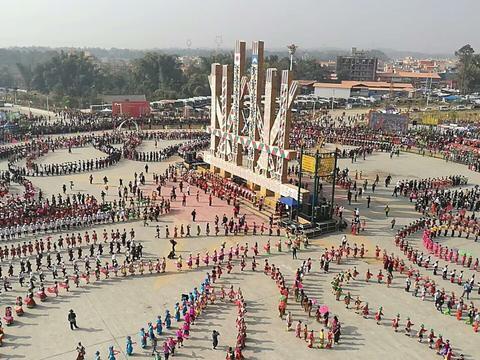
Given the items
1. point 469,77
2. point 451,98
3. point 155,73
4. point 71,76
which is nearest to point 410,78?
point 469,77

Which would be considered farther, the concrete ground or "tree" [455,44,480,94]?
A: "tree" [455,44,480,94]

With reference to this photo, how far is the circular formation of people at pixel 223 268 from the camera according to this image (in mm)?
18328

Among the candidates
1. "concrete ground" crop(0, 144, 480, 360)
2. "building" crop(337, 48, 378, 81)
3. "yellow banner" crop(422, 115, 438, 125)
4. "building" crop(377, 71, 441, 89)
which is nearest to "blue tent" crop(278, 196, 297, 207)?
"concrete ground" crop(0, 144, 480, 360)

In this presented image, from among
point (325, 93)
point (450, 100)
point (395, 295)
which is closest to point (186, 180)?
point (395, 295)

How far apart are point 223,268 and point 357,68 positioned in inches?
5383

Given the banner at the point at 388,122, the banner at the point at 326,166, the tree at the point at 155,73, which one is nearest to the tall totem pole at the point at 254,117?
the banner at the point at 326,166

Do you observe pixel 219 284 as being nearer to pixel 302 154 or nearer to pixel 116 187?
pixel 302 154

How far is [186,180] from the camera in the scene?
40.7 metres

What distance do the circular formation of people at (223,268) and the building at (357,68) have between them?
110235 millimetres

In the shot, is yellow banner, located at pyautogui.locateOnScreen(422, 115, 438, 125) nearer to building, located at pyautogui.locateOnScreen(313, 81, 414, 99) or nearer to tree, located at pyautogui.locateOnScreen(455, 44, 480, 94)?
building, located at pyautogui.locateOnScreen(313, 81, 414, 99)

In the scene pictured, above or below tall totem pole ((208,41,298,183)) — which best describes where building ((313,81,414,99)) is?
above

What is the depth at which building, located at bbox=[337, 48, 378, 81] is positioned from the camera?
149 m

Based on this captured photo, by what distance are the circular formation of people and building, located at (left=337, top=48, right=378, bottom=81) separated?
110 meters

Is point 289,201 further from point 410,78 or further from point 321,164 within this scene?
point 410,78
